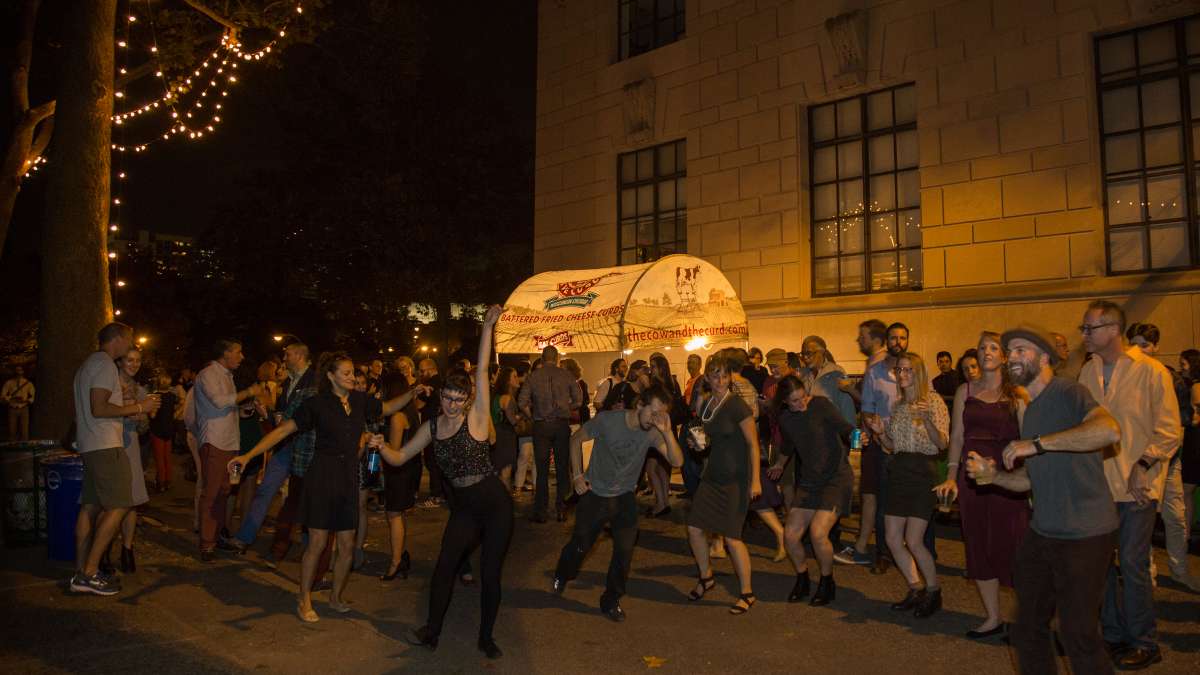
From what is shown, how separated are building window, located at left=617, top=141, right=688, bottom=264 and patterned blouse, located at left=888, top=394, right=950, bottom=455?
33.5 ft

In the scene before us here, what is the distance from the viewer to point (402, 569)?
7.46 metres

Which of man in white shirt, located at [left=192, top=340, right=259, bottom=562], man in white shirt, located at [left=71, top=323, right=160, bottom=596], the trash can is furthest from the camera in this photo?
the trash can

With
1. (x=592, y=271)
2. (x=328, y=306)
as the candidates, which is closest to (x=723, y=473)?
(x=592, y=271)

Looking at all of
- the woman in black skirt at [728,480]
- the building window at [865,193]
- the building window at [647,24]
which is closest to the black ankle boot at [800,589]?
the woman in black skirt at [728,480]

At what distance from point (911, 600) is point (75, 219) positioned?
970 centimetres

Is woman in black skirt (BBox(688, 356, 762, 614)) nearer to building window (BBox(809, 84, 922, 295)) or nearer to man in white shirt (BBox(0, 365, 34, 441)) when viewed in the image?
building window (BBox(809, 84, 922, 295))

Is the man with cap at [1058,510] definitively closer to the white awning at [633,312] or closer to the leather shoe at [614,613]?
the leather shoe at [614,613]

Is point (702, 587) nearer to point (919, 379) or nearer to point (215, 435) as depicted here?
point (919, 379)

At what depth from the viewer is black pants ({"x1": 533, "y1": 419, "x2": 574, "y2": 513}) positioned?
33.1 feet

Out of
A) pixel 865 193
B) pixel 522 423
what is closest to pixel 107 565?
pixel 522 423

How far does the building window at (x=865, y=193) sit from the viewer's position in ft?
44.7

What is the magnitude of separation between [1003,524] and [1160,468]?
3.34 feet

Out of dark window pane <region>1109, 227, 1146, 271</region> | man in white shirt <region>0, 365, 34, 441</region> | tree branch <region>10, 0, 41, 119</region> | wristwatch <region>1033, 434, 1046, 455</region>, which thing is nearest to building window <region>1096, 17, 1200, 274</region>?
dark window pane <region>1109, 227, 1146, 271</region>

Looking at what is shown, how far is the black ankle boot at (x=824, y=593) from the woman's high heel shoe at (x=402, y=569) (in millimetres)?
3408
